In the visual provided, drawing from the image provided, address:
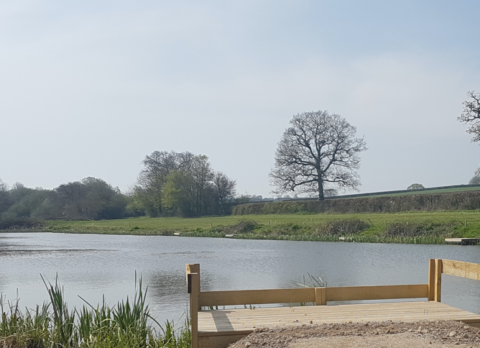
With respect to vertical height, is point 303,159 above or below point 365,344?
above

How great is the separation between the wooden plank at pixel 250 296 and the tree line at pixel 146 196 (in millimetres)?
58568

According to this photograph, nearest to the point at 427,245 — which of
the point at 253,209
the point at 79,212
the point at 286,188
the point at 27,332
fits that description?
the point at 27,332

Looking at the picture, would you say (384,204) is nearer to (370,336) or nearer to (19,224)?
(370,336)

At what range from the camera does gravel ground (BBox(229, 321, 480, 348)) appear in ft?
15.8

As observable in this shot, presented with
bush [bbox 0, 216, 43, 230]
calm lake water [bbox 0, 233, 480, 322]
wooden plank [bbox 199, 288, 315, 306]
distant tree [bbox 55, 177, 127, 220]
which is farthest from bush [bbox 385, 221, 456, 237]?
distant tree [bbox 55, 177, 127, 220]

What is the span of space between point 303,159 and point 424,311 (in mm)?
44663

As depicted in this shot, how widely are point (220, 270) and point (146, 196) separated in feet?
185

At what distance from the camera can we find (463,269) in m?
6.48

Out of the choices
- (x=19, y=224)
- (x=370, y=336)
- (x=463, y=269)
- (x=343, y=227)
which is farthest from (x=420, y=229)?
(x=19, y=224)

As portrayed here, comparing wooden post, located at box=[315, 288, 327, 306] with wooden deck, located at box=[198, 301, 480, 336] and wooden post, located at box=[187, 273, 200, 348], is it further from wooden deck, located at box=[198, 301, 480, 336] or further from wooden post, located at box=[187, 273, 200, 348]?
wooden post, located at box=[187, 273, 200, 348]

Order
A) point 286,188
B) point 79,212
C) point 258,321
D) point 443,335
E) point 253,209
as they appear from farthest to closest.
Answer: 1. point 79,212
2. point 253,209
3. point 286,188
4. point 258,321
5. point 443,335

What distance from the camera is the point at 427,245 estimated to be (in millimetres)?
24562

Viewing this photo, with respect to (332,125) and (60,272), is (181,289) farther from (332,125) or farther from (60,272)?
(332,125)

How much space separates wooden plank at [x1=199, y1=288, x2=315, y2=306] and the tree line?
58568 millimetres
